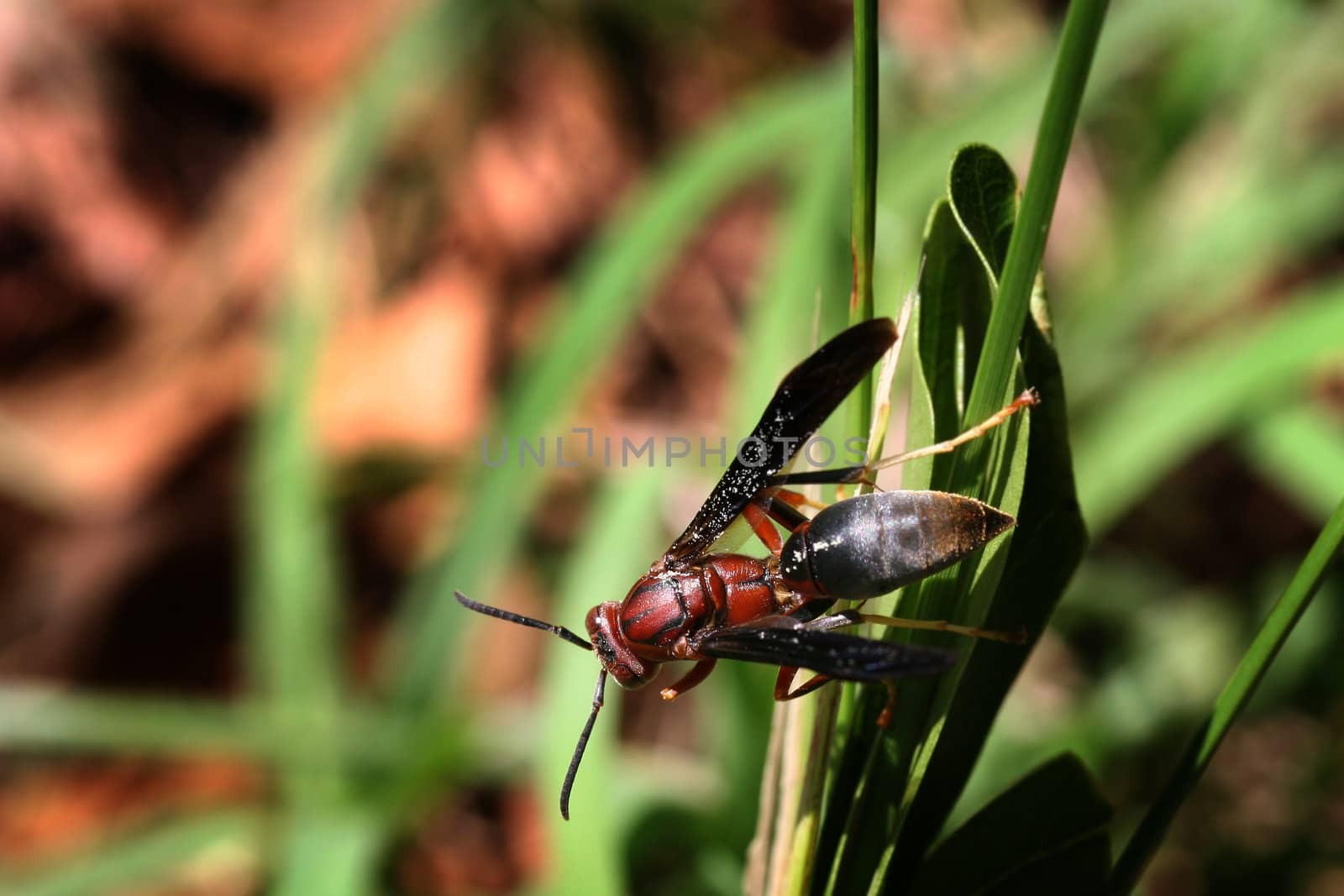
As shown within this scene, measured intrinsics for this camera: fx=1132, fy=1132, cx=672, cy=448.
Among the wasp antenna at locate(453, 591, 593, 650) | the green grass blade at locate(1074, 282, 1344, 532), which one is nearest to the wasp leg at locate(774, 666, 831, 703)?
the wasp antenna at locate(453, 591, 593, 650)

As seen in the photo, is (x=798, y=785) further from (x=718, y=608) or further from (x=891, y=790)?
(x=718, y=608)

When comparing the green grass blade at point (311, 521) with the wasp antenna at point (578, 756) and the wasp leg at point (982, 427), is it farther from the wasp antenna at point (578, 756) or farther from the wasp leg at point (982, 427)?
the wasp leg at point (982, 427)

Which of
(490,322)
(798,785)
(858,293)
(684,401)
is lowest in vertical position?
(798,785)

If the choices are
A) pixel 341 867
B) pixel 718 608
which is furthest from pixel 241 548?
pixel 718 608

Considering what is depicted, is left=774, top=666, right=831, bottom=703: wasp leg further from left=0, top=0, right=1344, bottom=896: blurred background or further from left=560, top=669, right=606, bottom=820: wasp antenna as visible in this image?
left=0, top=0, right=1344, bottom=896: blurred background

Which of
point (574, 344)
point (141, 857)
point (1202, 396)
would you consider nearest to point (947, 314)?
point (1202, 396)

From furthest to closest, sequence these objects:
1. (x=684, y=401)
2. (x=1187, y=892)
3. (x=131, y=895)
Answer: (x=684, y=401) < (x=131, y=895) < (x=1187, y=892)

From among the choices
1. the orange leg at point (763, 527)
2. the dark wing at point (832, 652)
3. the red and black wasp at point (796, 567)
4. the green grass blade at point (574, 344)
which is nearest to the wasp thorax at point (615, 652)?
the red and black wasp at point (796, 567)

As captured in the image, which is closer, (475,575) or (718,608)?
(718,608)
